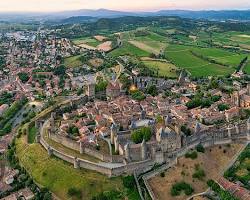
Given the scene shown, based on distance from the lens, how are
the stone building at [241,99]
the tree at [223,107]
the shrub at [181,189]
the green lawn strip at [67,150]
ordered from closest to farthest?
the shrub at [181,189]
the green lawn strip at [67,150]
the tree at [223,107]
the stone building at [241,99]

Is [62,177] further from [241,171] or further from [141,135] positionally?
[241,171]

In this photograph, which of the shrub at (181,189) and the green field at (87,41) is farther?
the green field at (87,41)

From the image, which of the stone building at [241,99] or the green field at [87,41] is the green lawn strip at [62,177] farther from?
the green field at [87,41]

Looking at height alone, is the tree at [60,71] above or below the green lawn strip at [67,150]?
below

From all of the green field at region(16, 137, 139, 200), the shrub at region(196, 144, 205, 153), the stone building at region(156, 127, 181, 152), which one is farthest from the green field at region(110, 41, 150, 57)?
the stone building at region(156, 127, 181, 152)

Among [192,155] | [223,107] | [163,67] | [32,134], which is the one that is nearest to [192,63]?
[163,67]

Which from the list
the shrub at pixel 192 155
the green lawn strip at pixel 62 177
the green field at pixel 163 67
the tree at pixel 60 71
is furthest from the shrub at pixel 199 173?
the tree at pixel 60 71

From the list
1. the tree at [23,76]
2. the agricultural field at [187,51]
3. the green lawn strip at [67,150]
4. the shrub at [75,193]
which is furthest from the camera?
the agricultural field at [187,51]

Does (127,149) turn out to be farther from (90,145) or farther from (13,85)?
(13,85)
